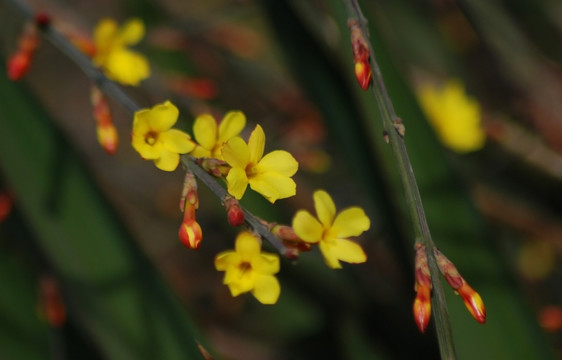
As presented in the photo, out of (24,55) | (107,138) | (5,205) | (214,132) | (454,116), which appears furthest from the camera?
(454,116)

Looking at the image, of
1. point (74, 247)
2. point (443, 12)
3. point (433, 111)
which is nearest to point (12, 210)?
point (74, 247)

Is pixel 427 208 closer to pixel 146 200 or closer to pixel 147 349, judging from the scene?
pixel 147 349

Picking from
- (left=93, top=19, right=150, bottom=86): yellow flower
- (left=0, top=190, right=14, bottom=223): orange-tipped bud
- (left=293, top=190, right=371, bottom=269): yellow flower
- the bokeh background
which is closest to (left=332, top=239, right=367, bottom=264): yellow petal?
(left=293, top=190, right=371, bottom=269): yellow flower

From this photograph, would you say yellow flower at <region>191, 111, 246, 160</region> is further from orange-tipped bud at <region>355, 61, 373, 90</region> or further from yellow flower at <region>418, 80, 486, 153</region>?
yellow flower at <region>418, 80, 486, 153</region>

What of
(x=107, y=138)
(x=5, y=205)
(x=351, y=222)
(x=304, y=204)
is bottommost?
(x=304, y=204)

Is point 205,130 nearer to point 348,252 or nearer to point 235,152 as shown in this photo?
point 235,152

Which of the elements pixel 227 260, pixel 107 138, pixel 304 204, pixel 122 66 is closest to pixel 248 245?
pixel 227 260
